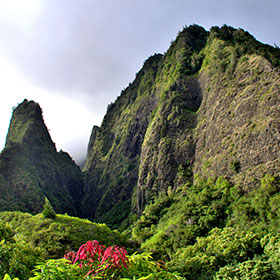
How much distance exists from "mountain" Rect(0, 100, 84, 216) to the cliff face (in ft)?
64.4

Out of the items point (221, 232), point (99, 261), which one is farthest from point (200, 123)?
point (99, 261)

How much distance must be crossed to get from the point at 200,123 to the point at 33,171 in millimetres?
63146

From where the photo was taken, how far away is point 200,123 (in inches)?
1993

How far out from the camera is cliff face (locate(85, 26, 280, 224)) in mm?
32438

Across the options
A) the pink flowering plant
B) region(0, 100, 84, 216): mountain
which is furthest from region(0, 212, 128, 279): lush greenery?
region(0, 100, 84, 216): mountain

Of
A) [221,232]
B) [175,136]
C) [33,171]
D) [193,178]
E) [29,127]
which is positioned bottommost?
[221,232]

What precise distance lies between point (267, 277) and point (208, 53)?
5739 centimetres

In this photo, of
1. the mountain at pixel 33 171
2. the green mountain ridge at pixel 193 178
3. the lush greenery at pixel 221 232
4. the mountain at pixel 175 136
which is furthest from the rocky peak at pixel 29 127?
the lush greenery at pixel 221 232

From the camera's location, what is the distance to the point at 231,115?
39344mm

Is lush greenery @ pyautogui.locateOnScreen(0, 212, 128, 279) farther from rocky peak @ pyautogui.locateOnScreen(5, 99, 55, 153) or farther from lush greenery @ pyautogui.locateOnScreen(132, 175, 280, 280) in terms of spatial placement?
rocky peak @ pyautogui.locateOnScreen(5, 99, 55, 153)

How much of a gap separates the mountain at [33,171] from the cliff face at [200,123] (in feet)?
64.4

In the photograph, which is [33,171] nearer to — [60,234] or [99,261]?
[60,234]

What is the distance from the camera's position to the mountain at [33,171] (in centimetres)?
6456


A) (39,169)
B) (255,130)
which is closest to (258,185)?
(255,130)
